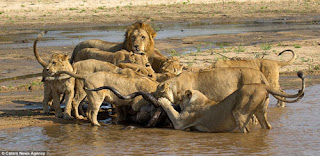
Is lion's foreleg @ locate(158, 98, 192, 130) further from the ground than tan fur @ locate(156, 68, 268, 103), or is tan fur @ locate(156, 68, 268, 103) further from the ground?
tan fur @ locate(156, 68, 268, 103)

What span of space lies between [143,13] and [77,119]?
24369 mm

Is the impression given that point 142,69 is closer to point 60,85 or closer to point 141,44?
point 60,85

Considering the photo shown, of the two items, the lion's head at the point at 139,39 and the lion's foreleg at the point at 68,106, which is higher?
the lion's head at the point at 139,39

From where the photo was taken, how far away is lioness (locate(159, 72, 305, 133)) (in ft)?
25.4

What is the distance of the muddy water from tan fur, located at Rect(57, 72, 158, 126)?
1.17 feet

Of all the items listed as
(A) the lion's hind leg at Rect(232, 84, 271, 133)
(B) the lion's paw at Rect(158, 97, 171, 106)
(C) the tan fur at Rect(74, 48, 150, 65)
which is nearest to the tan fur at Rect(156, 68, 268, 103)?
(B) the lion's paw at Rect(158, 97, 171, 106)

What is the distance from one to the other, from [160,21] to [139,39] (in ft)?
61.9

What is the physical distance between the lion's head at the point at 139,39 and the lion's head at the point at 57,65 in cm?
271

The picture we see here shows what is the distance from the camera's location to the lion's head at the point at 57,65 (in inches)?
372

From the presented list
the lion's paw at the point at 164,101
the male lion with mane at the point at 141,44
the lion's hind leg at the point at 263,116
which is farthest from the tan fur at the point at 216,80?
the male lion with mane at the point at 141,44

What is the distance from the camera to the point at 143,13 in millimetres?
33438

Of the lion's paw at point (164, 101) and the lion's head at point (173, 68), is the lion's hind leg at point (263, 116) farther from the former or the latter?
the lion's head at point (173, 68)

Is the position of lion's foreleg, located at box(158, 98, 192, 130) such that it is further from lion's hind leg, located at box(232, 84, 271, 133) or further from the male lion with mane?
the male lion with mane

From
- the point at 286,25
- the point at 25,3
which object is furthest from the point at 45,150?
the point at 25,3
